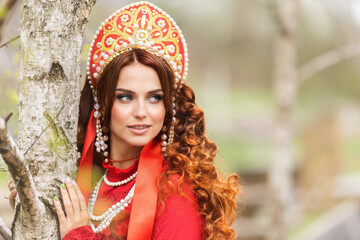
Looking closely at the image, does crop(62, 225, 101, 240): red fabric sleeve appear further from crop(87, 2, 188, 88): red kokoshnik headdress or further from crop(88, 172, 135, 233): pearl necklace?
crop(87, 2, 188, 88): red kokoshnik headdress

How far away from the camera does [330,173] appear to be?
8367mm

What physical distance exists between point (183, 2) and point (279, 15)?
295 cm

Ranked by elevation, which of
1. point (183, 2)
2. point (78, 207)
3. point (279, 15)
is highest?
point (183, 2)

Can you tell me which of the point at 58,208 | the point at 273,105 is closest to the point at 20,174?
the point at 58,208

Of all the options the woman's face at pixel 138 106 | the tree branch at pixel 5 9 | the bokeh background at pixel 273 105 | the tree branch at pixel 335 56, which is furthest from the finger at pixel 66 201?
the tree branch at pixel 335 56

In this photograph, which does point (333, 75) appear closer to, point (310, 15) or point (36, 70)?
point (310, 15)

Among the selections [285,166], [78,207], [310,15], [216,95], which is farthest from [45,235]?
[216,95]

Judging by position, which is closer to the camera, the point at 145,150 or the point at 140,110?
the point at 140,110

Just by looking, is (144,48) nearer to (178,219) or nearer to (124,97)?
(124,97)

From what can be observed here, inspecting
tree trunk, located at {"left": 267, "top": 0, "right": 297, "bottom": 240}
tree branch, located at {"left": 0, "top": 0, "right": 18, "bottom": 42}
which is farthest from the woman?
tree trunk, located at {"left": 267, "top": 0, "right": 297, "bottom": 240}

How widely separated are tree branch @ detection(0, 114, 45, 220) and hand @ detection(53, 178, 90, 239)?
0.43 ft

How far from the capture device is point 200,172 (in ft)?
6.93

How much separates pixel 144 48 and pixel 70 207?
72 cm

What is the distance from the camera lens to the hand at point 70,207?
192cm
